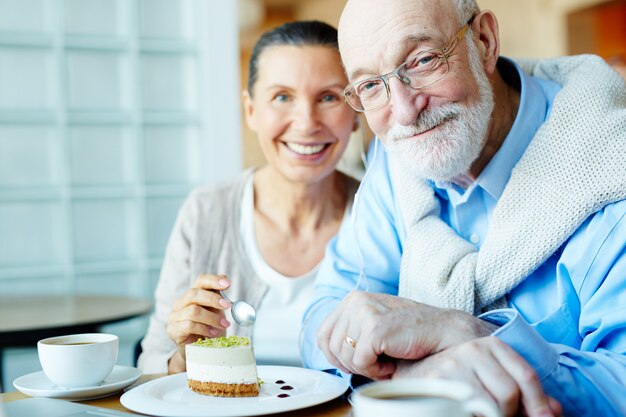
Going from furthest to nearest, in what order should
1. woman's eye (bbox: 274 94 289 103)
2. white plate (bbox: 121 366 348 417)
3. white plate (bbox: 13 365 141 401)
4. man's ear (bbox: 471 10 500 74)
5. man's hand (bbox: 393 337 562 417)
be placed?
woman's eye (bbox: 274 94 289 103)
man's ear (bbox: 471 10 500 74)
white plate (bbox: 13 365 141 401)
white plate (bbox: 121 366 348 417)
man's hand (bbox: 393 337 562 417)

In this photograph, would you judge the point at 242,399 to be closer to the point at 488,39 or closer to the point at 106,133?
the point at 488,39

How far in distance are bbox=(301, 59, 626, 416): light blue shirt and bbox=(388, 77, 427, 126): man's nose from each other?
175 mm

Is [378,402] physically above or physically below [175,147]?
below

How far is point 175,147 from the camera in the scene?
11.5 feet

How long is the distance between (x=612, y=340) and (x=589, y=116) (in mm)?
365

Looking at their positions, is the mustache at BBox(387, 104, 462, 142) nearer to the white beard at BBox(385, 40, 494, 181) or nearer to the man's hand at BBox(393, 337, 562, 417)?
the white beard at BBox(385, 40, 494, 181)

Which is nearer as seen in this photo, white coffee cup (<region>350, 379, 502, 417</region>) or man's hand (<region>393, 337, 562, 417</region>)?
white coffee cup (<region>350, 379, 502, 417</region>)

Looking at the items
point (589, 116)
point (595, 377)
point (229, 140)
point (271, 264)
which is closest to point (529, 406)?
point (595, 377)

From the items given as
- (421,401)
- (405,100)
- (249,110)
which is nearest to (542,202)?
(405,100)

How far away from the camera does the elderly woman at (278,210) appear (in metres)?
1.83

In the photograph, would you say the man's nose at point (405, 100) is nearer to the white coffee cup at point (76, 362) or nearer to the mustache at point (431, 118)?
the mustache at point (431, 118)

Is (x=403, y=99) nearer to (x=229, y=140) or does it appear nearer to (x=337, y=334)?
(x=337, y=334)

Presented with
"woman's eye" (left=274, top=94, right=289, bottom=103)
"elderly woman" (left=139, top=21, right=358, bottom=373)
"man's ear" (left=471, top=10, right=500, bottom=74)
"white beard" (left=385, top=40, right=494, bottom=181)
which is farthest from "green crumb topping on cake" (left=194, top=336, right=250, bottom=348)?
"woman's eye" (left=274, top=94, right=289, bottom=103)

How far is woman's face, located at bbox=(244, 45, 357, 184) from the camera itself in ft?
6.02
